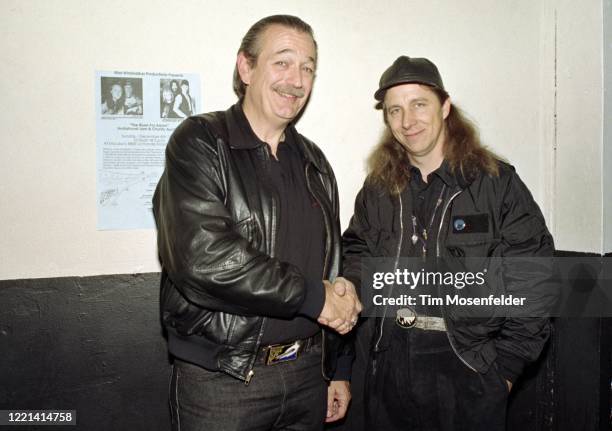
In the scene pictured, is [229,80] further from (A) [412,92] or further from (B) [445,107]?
(B) [445,107]

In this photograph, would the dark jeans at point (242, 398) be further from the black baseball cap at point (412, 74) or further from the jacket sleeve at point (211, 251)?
the black baseball cap at point (412, 74)

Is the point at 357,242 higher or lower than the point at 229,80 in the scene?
lower

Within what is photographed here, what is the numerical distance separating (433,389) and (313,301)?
2.26 feet

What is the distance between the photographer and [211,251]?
147 cm

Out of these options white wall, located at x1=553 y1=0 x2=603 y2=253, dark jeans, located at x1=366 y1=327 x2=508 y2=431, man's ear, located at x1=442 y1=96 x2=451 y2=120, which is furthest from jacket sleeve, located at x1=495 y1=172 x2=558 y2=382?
white wall, located at x1=553 y1=0 x2=603 y2=253

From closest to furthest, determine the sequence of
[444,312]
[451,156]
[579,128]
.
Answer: [444,312] < [451,156] < [579,128]

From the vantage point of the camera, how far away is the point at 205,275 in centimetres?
146

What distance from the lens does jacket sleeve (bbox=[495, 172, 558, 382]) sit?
1.78m

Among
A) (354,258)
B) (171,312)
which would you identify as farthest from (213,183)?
(354,258)

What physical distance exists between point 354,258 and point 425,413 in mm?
714

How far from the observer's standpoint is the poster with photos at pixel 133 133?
2123 millimetres

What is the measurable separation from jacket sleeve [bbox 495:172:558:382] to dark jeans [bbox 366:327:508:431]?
0.36 feet

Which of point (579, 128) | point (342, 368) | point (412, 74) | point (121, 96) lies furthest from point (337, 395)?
point (579, 128)

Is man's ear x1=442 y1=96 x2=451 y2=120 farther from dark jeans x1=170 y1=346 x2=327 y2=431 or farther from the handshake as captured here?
dark jeans x1=170 y1=346 x2=327 y2=431
